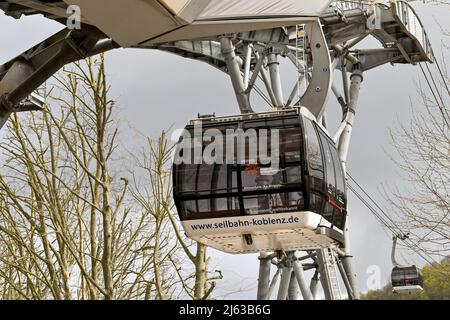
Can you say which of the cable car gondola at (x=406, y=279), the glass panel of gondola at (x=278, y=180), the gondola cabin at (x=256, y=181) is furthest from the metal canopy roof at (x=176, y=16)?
the cable car gondola at (x=406, y=279)

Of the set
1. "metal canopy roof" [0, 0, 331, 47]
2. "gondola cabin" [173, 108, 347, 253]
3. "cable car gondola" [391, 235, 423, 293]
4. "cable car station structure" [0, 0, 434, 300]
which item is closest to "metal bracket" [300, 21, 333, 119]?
"cable car station structure" [0, 0, 434, 300]

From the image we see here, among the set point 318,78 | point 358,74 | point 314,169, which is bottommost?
point 314,169

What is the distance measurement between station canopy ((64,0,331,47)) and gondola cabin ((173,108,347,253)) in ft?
7.65

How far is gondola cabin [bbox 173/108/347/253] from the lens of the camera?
1825cm

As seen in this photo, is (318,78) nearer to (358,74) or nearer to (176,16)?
(176,16)

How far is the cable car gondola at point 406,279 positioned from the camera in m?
29.8

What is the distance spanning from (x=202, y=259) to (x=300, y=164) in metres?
7.19

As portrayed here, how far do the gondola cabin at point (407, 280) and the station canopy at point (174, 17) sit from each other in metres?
14.5

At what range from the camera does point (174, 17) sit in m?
14.2

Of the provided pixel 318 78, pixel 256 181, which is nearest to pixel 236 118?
pixel 256 181

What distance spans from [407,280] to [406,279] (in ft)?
0.32

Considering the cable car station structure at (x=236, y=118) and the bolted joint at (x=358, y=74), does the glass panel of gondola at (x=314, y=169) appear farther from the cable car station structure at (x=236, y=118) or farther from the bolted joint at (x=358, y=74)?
the bolted joint at (x=358, y=74)
